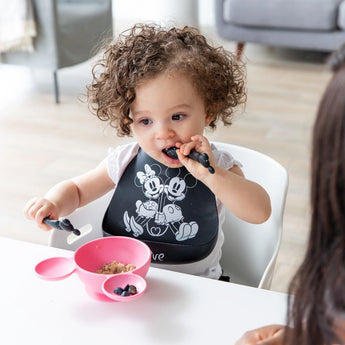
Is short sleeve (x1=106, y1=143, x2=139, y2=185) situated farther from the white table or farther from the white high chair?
the white table

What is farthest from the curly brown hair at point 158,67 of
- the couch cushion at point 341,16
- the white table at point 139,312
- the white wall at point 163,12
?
the white wall at point 163,12

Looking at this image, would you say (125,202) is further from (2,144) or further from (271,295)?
(2,144)

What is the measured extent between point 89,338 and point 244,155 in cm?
63

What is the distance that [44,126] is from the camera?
119 inches

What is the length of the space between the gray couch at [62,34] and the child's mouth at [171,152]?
7.50ft

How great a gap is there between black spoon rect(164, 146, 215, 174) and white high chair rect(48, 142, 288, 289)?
0.22 m

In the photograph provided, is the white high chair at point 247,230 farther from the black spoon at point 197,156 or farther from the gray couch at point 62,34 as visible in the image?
the gray couch at point 62,34

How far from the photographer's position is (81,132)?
2961 millimetres

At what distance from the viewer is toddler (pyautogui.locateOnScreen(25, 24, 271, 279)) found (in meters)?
1.04

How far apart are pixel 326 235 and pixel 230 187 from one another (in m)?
0.50

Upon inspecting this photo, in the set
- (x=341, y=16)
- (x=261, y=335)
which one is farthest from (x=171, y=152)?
(x=341, y=16)

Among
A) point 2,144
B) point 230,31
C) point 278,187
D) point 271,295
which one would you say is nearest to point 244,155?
point 278,187

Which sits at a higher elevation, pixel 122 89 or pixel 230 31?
pixel 122 89

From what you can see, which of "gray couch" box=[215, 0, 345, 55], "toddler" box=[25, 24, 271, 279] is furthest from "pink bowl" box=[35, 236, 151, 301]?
"gray couch" box=[215, 0, 345, 55]
